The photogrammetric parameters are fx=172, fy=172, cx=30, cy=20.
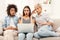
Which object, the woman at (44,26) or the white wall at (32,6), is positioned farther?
the white wall at (32,6)

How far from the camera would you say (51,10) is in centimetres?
369

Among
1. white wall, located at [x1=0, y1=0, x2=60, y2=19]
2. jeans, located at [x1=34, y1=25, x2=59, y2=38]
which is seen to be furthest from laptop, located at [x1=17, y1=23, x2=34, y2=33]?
white wall, located at [x1=0, y1=0, x2=60, y2=19]

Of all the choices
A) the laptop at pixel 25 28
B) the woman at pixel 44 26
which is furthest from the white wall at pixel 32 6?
the laptop at pixel 25 28

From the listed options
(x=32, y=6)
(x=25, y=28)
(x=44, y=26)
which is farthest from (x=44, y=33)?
(x=32, y=6)

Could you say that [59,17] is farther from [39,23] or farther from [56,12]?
[39,23]

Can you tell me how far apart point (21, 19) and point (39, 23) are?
0.36m

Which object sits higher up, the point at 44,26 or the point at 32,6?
the point at 32,6

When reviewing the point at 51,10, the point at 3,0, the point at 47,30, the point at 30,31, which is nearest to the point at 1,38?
the point at 30,31

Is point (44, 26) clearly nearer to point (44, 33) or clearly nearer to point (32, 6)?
point (44, 33)

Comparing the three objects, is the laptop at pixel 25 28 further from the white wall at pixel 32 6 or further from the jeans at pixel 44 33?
the white wall at pixel 32 6

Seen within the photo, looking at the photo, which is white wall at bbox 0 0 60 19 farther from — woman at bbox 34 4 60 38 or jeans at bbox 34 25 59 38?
jeans at bbox 34 25 59 38

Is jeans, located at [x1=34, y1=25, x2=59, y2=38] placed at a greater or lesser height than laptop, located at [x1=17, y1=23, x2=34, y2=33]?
lesser

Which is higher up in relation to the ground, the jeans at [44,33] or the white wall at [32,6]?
the white wall at [32,6]

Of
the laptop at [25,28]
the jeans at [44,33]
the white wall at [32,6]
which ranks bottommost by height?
the jeans at [44,33]
